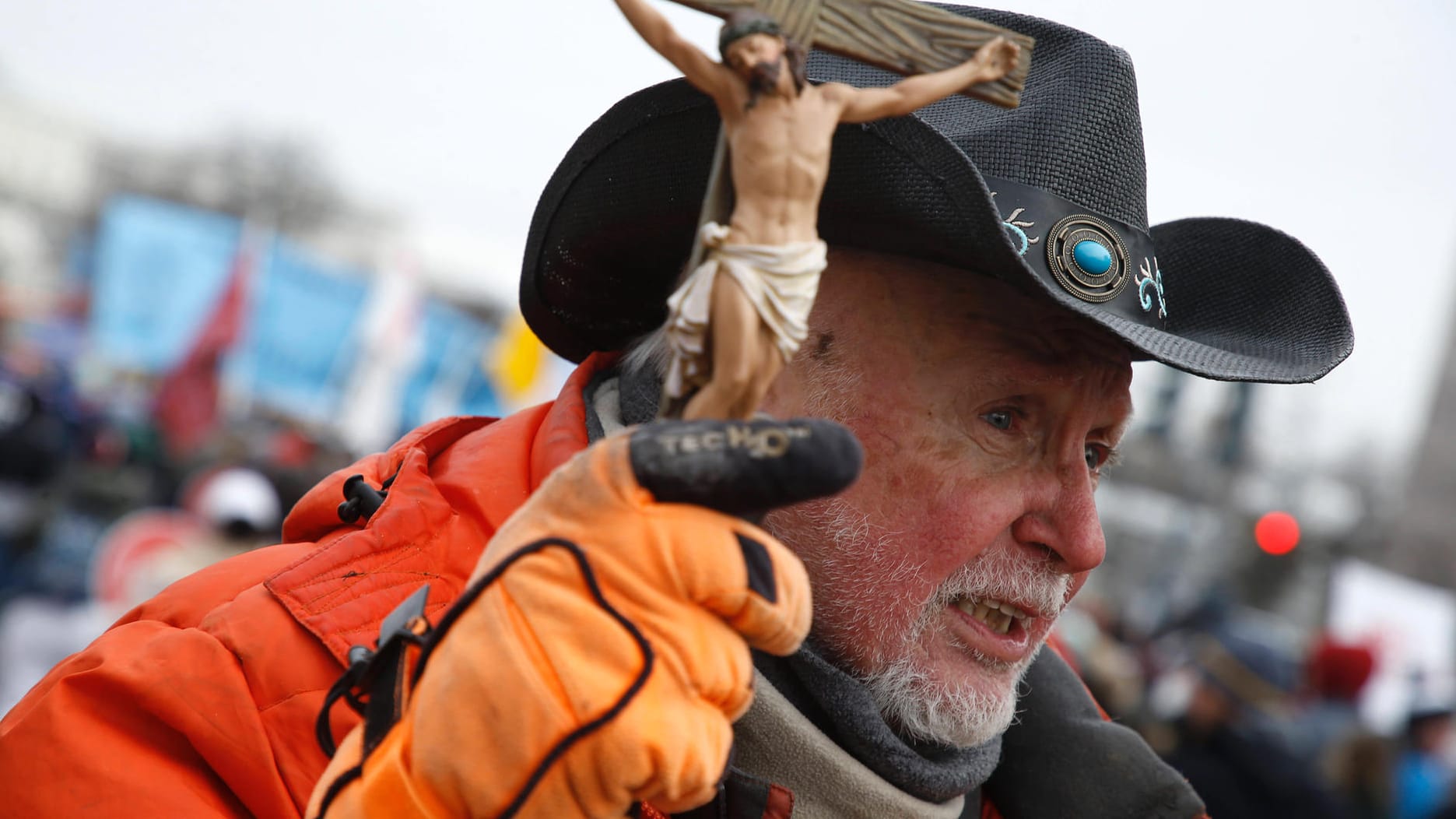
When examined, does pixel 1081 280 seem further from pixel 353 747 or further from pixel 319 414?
pixel 319 414

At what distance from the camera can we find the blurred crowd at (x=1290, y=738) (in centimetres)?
464

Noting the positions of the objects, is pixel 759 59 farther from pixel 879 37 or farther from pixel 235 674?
pixel 235 674

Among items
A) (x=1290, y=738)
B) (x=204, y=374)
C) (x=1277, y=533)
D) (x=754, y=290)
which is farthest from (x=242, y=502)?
(x=1277, y=533)

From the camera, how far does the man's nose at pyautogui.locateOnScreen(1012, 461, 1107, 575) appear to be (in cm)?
204

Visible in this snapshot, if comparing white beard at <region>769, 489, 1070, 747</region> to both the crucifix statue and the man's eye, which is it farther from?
the crucifix statue

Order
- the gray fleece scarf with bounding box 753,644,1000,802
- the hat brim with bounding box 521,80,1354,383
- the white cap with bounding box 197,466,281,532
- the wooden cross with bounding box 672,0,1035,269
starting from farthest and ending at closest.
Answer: the white cap with bounding box 197,466,281,532 < the gray fleece scarf with bounding box 753,644,1000,802 < the hat brim with bounding box 521,80,1354,383 < the wooden cross with bounding box 672,0,1035,269

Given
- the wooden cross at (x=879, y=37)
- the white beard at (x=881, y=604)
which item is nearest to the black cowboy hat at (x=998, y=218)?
the wooden cross at (x=879, y=37)

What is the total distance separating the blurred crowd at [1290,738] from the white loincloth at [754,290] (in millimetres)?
2593

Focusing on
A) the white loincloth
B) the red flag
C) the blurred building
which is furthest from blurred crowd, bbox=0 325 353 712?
the blurred building

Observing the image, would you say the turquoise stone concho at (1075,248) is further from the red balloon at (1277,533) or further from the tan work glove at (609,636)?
the red balloon at (1277,533)

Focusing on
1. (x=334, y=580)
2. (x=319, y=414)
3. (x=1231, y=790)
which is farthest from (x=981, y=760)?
(x=319, y=414)

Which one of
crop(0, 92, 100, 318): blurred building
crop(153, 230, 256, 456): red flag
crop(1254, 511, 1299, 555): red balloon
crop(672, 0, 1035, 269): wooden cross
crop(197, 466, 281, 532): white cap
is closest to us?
crop(672, 0, 1035, 269): wooden cross

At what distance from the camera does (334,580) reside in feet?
5.58

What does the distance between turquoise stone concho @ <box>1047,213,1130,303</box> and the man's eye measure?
27 cm
